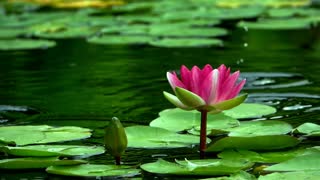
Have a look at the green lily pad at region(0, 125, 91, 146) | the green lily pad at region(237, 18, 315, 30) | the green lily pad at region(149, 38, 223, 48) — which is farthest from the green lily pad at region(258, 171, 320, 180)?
the green lily pad at region(237, 18, 315, 30)

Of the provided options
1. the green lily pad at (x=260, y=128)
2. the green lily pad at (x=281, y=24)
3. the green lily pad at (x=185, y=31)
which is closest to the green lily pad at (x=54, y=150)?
the green lily pad at (x=260, y=128)

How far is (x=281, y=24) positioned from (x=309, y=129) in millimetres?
2914

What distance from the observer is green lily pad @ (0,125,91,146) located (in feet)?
6.38

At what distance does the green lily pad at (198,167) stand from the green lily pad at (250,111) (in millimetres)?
542

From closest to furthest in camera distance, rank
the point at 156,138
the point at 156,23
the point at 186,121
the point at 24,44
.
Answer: the point at 156,138 < the point at 186,121 < the point at 24,44 < the point at 156,23

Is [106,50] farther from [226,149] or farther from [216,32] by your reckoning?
[226,149]

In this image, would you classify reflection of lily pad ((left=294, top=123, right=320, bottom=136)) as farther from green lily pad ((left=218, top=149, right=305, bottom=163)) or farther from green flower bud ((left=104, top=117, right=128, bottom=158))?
green flower bud ((left=104, top=117, right=128, bottom=158))

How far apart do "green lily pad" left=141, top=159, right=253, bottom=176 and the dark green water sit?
0.33 feet

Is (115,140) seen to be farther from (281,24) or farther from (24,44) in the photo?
(281,24)

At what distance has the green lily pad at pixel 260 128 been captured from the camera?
1.96 m

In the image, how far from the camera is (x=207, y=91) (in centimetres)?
174

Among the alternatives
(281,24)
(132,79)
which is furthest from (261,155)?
(281,24)

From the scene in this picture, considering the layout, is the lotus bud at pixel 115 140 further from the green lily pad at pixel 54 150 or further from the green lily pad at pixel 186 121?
the green lily pad at pixel 186 121

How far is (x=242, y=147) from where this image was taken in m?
1.81
